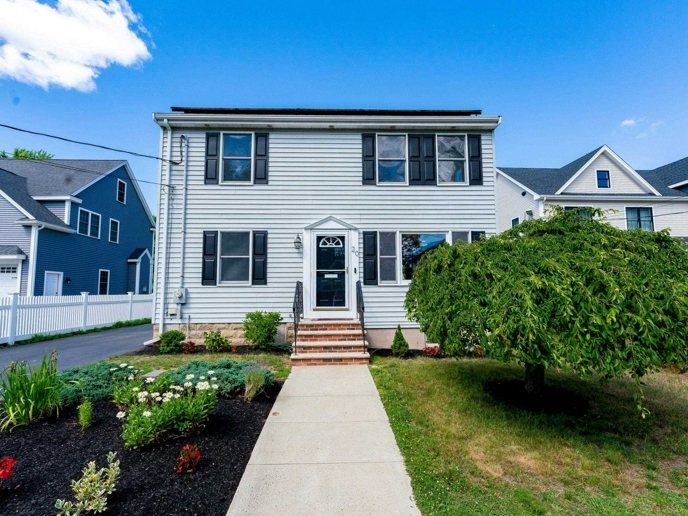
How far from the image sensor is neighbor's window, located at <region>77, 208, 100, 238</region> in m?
14.1

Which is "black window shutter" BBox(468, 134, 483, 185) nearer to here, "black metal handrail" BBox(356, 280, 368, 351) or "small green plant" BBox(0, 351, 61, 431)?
"black metal handrail" BBox(356, 280, 368, 351)

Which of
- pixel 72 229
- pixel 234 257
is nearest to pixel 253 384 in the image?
pixel 234 257

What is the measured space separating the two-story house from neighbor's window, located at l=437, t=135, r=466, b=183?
26 mm

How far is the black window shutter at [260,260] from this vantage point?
7871 mm

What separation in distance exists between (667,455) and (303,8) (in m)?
12.6

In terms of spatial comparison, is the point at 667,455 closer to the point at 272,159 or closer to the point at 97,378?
the point at 97,378

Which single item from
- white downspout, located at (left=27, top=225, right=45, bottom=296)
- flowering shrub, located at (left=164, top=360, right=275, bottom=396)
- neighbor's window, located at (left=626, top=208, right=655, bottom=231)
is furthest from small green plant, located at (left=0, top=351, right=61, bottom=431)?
neighbor's window, located at (left=626, top=208, right=655, bottom=231)

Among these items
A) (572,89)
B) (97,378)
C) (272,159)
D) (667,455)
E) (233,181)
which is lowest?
(667,455)

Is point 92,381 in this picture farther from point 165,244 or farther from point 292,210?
point 292,210

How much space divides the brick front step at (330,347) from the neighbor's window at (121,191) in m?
15.3

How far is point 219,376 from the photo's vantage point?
4.50 meters

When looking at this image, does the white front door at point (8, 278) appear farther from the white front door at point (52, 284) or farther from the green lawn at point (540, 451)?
the green lawn at point (540, 451)

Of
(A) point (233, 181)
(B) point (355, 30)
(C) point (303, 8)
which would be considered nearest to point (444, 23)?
(B) point (355, 30)

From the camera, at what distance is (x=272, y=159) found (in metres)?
8.15
